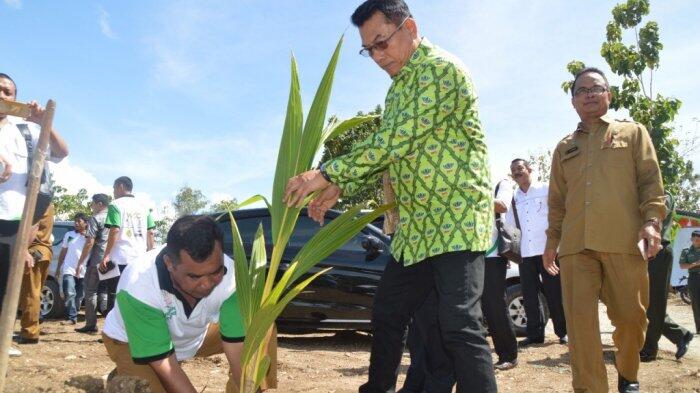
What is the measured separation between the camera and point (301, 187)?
8.13 feet

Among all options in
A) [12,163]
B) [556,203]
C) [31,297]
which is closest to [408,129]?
[556,203]

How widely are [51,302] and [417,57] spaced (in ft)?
27.1

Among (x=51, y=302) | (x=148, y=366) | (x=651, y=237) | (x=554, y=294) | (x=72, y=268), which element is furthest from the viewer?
(x=51, y=302)

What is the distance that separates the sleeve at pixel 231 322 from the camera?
2.85 metres

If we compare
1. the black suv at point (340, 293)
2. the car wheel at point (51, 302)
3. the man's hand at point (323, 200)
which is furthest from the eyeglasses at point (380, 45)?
the car wheel at point (51, 302)

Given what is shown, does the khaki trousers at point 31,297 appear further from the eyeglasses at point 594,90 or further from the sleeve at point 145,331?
the eyeglasses at point 594,90

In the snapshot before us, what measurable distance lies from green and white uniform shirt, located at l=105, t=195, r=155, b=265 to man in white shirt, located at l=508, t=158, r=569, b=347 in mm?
3941

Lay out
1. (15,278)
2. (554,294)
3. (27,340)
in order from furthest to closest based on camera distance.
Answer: (554,294)
(27,340)
(15,278)

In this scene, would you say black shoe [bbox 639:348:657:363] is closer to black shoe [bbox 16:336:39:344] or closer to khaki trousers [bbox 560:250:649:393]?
khaki trousers [bbox 560:250:649:393]

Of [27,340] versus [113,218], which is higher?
[113,218]

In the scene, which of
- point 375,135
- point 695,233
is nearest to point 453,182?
point 375,135

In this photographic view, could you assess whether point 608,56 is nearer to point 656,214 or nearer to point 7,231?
point 656,214

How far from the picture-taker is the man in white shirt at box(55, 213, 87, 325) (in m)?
8.70

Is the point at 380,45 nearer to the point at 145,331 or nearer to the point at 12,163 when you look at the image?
the point at 145,331
